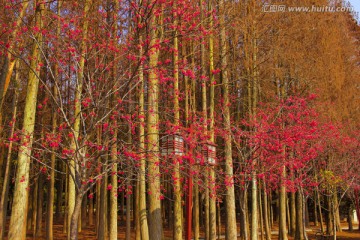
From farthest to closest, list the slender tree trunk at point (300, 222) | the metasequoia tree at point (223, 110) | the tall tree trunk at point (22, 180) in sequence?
the slender tree trunk at point (300, 222), the metasequoia tree at point (223, 110), the tall tree trunk at point (22, 180)

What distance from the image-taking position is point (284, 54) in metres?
17.9

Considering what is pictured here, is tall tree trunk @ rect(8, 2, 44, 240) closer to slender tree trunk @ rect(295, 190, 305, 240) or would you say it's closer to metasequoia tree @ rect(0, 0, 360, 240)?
metasequoia tree @ rect(0, 0, 360, 240)

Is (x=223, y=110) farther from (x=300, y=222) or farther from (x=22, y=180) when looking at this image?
(x=22, y=180)

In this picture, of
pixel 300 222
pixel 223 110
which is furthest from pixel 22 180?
pixel 300 222

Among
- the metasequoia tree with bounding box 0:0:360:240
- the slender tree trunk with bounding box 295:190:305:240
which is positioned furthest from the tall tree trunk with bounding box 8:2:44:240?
the slender tree trunk with bounding box 295:190:305:240

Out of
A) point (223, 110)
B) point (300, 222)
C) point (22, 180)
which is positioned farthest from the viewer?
point (300, 222)

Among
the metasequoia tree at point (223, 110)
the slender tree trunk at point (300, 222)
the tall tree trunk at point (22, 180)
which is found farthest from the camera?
the slender tree trunk at point (300, 222)

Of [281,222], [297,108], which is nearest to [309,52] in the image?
[297,108]

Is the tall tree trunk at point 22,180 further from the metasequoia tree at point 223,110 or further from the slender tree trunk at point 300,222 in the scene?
the slender tree trunk at point 300,222

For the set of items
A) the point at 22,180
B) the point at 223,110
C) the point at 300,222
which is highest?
the point at 223,110

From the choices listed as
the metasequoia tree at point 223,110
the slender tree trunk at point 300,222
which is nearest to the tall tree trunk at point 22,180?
the metasequoia tree at point 223,110

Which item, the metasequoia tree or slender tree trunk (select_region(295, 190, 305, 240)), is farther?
slender tree trunk (select_region(295, 190, 305, 240))

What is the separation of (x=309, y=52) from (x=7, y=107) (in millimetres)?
15010

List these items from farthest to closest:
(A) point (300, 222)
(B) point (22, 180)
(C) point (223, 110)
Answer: (A) point (300, 222)
(C) point (223, 110)
(B) point (22, 180)
